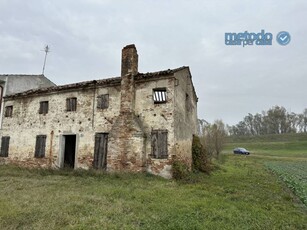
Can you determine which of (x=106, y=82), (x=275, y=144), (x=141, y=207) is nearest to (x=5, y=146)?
(x=106, y=82)

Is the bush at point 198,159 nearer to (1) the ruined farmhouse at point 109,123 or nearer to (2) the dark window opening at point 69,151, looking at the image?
(1) the ruined farmhouse at point 109,123

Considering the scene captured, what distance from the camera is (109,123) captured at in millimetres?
13852

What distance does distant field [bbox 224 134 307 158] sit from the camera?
1813 inches

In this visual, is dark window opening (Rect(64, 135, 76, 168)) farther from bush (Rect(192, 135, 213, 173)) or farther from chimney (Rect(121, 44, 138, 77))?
bush (Rect(192, 135, 213, 173))

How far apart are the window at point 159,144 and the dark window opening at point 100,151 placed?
295 centimetres

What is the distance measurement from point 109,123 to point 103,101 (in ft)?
4.91

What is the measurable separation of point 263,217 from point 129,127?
8.09m

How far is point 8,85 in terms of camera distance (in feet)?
63.8

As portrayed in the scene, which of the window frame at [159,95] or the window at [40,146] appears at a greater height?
the window frame at [159,95]

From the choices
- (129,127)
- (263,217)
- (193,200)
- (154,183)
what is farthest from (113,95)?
(263,217)

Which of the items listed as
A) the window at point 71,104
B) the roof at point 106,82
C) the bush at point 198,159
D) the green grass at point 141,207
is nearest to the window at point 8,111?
the roof at point 106,82

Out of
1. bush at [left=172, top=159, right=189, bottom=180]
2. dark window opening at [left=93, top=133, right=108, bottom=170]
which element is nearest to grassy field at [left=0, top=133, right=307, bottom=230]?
bush at [left=172, top=159, right=189, bottom=180]

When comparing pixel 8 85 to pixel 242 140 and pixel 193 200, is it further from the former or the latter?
pixel 242 140

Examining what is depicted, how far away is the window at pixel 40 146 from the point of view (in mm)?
15758
